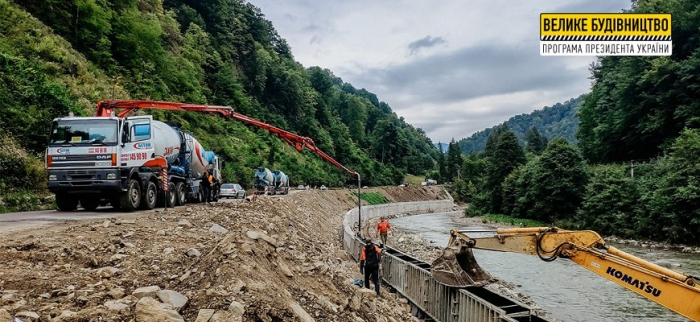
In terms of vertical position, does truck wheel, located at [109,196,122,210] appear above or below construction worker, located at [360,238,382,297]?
above

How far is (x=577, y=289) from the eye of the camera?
15680 millimetres

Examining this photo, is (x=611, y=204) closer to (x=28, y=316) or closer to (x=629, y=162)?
(x=629, y=162)

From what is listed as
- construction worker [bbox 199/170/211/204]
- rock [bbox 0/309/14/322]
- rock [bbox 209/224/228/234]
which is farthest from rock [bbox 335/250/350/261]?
rock [bbox 0/309/14/322]

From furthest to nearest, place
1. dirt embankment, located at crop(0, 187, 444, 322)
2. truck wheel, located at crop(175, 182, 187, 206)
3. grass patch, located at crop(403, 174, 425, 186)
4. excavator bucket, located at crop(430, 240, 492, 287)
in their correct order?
grass patch, located at crop(403, 174, 425, 186) < truck wheel, located at crop(175, 182, 187, 206) < excavator bucket, located at crop(430, 240, 492, 287) < dirt embankment, located at crop(0, 187, 444, 322)

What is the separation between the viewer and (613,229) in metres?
31.1

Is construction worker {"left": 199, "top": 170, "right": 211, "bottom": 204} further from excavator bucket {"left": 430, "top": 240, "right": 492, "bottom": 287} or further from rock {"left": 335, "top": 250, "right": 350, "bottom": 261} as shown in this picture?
excavator bucket {"left": 430, "top": 240, "right": 492, "bottom": 287}

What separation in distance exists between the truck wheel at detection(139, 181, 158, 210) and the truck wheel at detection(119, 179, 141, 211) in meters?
0.21

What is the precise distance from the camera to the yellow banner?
19.5 meters

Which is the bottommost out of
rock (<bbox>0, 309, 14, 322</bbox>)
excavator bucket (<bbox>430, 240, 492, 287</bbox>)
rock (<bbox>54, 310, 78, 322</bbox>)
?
excavator bucket (<bbox>430, 240, 492, 287</bbox>)

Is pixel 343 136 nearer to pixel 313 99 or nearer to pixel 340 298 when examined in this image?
pixel 313 99

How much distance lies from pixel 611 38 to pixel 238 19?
7136 cm

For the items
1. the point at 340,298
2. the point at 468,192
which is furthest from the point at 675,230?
the point at 468,192

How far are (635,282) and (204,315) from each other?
630cm

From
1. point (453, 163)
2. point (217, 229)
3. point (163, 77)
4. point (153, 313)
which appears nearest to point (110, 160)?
point (217, 229)
